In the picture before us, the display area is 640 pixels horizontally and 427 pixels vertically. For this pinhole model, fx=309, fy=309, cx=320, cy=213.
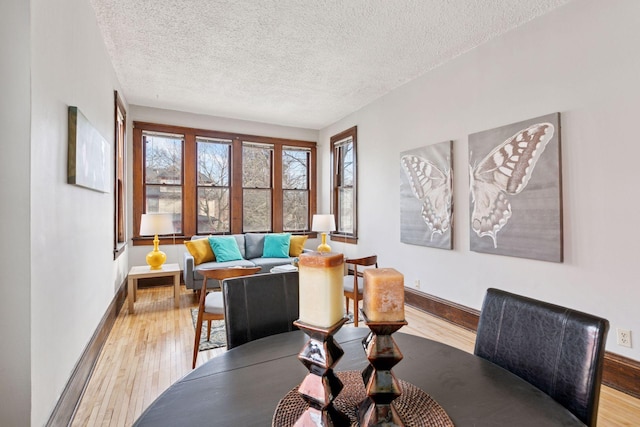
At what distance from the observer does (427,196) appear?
365 centimetres

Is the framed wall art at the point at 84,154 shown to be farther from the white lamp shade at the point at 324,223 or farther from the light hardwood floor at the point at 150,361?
the white lamp shade at the point at 324,223

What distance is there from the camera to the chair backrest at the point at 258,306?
1.32 m

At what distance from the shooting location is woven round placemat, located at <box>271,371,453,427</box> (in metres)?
0.73

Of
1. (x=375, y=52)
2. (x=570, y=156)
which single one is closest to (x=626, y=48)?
(x=570, y=156)

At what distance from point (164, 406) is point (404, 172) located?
368 centimetres

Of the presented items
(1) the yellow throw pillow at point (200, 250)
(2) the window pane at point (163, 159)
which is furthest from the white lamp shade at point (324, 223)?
(2) the window pane at point (163, 159)

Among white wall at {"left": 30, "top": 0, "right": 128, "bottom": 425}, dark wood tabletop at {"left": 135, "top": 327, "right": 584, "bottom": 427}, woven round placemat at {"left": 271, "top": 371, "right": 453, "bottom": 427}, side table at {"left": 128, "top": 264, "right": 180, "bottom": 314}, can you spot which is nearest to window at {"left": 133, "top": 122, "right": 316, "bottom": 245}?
side table at {"left": 128, "top": 264, "right": 180, "bottom": 314}

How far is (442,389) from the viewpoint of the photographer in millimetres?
879

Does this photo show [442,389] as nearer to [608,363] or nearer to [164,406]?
[164,406]

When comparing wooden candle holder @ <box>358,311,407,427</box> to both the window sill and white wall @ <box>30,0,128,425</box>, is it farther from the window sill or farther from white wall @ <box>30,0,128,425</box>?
A: the window sill

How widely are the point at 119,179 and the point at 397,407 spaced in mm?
4358

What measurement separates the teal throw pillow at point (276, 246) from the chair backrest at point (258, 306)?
3.58m

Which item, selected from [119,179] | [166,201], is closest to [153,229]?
[119,179]

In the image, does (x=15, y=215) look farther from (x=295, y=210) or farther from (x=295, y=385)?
(x=295, y=210)
